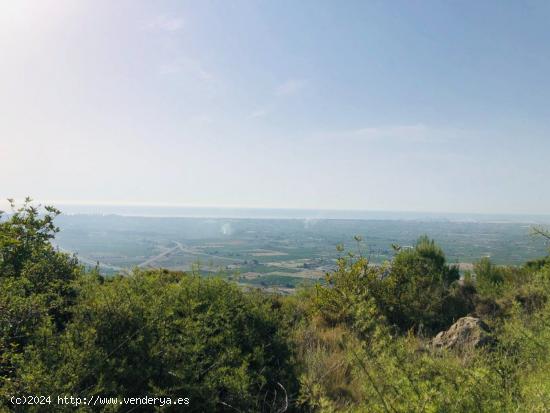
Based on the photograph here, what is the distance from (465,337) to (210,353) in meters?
5.42

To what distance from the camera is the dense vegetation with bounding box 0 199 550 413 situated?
10.5 ft

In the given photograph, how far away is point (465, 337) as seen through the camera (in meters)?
7.24

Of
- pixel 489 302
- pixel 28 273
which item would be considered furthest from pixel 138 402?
pixel 489 302

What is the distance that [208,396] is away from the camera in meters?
4.07

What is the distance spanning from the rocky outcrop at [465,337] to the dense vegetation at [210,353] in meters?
0.93

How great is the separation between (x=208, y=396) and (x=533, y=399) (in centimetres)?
315

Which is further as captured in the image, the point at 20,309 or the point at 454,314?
the point at 454,314

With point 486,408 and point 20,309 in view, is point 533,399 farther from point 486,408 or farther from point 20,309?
point 20,309

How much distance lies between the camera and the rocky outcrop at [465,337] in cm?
695

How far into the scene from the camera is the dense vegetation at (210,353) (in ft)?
10.5

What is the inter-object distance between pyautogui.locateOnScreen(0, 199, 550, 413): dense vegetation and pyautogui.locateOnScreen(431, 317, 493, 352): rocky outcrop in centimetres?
93

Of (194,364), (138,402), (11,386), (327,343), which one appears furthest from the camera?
(327,343)

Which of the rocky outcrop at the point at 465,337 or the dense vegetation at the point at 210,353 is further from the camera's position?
the rocky outcrop at the point at 465,337

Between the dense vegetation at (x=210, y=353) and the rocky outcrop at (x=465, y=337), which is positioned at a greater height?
the dense vegetation at (x=210, y=353)
